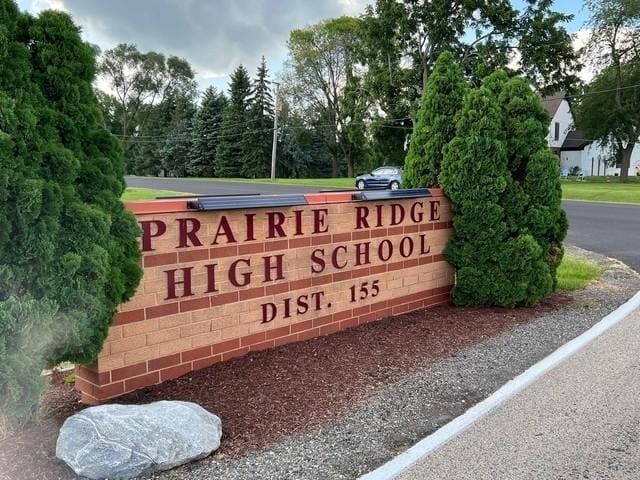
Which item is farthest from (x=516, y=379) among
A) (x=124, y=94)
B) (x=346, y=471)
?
(x=124, y=94)

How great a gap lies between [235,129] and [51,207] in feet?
185

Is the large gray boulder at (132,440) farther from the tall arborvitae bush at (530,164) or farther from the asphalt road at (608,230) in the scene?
the asphalt road at (608,230)

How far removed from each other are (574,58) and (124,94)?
54178mm

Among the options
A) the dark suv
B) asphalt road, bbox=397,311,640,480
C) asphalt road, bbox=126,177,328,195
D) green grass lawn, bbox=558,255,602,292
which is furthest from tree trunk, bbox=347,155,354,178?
asphalt road, bbox=397,311,640,480

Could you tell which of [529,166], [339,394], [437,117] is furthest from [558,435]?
[437,117]

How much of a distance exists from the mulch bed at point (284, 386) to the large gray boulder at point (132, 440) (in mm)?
122

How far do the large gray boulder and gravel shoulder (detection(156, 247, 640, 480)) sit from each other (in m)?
0.09

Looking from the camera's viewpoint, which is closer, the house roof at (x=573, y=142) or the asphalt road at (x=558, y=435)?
the asphalt road at (x=558, y=435)

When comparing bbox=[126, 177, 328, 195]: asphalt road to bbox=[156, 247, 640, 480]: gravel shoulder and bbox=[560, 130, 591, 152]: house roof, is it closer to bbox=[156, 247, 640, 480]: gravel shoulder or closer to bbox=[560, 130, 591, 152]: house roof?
bbox=[156, 247, 640, 480]: gravel shoulder

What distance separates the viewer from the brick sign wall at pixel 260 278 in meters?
4.16

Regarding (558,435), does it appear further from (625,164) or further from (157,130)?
(157,130)

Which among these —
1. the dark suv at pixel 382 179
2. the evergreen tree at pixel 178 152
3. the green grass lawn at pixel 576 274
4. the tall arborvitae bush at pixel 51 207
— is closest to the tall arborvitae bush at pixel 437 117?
the green grass lawn at pixel 576 274

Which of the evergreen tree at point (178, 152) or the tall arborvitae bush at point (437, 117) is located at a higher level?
the evergreen tree at point (178, 152)

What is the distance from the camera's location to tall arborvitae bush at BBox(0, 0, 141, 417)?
9.58 feet
